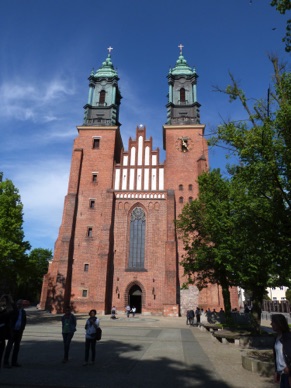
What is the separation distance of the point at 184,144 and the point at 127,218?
11.5 m

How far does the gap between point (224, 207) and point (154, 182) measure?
Answer: 61.1ft

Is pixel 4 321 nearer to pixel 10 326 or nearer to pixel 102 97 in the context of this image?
pixel 10 326

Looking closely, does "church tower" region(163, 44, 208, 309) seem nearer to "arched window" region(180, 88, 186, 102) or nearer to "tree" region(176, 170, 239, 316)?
"arched window" region(180, 88, 186, 102)

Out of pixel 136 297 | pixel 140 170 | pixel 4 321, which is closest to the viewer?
pixel 4 321

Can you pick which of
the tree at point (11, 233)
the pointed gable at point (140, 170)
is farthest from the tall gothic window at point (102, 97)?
the tree at point (11, 233)

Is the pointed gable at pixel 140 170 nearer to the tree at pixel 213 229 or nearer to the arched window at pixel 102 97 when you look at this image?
the arched window at pixel 102 97

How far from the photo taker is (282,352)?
4129 mm

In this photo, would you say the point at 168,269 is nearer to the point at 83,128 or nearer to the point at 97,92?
the point at 83,128

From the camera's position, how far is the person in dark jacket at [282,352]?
13.2ft

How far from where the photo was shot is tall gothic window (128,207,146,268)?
32.7 meters

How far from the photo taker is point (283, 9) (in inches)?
272

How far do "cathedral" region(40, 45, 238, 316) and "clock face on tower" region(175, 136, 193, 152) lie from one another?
0.11 meters

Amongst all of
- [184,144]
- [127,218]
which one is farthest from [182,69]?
[127,218]

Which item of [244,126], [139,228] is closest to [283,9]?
[244,126]
